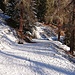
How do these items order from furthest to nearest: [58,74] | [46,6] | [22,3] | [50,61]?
[46,6] → [22,3] → [50,61] → [58,74]

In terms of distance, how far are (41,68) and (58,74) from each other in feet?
4.41

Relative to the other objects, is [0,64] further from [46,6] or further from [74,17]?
[46,6]

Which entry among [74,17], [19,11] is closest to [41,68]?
[74,17]

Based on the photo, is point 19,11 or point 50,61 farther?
point 19,11

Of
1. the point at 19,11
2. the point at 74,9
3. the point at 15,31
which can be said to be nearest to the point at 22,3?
the point at 19,11

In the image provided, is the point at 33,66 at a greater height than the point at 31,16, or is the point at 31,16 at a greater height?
the point at 33,66

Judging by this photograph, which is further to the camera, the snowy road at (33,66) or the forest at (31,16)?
the forest at (31,16)

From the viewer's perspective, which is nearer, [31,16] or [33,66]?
[33,66]

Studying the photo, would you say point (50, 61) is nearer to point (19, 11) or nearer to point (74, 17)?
point (74, 17)

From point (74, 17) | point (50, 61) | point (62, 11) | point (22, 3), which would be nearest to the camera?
point (50, 61)

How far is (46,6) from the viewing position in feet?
206

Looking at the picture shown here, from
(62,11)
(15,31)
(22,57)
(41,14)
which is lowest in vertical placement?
(41,14)

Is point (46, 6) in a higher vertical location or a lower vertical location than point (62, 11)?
lower

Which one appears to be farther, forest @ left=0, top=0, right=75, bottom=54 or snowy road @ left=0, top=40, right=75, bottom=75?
Answer: forest @ left=0, top=0, right=75, bottom=54
